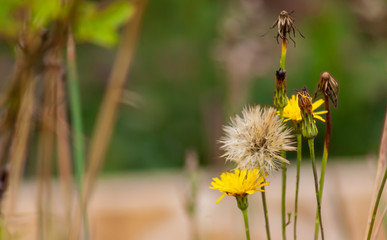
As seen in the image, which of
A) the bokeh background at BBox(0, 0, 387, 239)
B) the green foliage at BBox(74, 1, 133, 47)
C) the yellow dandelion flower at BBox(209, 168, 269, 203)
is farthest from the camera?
the bokeh background at BBox(0, 0, 387, 239)

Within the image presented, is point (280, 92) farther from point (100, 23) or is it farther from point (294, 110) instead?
point (100, 23)

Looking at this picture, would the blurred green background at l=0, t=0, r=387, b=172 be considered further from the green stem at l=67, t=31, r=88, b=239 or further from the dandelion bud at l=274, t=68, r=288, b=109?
the dandelion bud at l=274, t=68, r=288, b=109

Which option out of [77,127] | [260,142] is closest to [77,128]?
[77,127]

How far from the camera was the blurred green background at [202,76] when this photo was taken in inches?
82.1

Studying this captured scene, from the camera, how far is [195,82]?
227cm

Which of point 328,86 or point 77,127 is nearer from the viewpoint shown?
point 328,86

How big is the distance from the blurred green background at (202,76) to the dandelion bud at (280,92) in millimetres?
1672

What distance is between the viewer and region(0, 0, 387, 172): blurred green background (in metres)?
2.09

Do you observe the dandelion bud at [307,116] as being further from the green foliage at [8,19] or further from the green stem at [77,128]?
the green foliage at [8,19]

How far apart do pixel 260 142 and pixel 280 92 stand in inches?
1.3

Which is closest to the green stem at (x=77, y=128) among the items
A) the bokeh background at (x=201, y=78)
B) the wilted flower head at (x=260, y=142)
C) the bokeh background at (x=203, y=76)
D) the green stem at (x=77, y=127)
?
the green stem at (x=77, y=127)

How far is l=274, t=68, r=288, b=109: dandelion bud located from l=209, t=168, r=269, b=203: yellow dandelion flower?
4 centimetres

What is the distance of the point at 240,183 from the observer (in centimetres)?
31

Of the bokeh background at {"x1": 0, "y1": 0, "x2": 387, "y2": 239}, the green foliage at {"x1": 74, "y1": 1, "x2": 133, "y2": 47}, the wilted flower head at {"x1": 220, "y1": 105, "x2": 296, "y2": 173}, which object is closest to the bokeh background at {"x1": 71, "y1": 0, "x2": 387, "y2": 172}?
the bokeh background at {"x1": 0, "y1": 0, "x2": 387, "y2": 239}
